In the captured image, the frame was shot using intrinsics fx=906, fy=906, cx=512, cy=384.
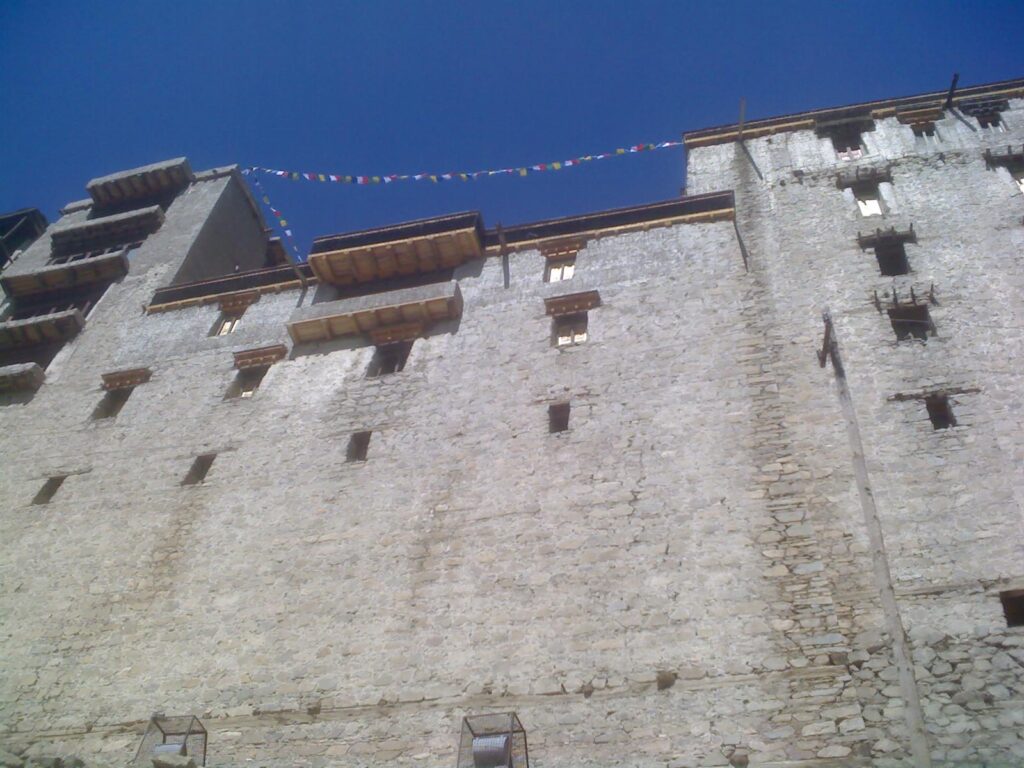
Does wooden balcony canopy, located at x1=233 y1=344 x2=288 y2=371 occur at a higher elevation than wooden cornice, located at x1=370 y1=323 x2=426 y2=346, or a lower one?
lower

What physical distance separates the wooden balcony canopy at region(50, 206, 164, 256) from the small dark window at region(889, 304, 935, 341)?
74.7 feet

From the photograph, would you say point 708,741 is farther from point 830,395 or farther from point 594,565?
point 830,395

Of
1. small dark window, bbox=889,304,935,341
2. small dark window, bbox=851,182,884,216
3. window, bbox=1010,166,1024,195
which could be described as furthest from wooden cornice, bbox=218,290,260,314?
window, bbox=1010,166,1024,195

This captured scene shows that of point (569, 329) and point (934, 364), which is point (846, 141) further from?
point (934, 364)

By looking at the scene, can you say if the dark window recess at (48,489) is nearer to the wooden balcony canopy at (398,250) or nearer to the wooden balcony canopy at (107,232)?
the wooden balcony canopy at (398,250)

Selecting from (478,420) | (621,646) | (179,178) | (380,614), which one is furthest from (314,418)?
(179,178)

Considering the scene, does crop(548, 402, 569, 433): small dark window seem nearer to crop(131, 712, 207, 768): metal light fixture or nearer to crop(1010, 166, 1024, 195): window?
crop(131, 712, 207, 768): metal light fixture

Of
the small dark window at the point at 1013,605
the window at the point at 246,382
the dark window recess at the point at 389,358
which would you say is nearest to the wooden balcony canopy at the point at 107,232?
the window at the point at 246,382

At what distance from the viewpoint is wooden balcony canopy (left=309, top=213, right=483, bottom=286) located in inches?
864

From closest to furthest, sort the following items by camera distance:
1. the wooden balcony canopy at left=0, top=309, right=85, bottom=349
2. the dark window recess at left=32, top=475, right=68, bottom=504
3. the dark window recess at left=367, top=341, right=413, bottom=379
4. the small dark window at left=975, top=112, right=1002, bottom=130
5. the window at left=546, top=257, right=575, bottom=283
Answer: the dark window recess at left=32, top=475, right=68, bottom=504, the dark window recess at left=367, top=341, right=413, bottom=379, the window at left=546, top=257, right=575, bottom=283, the small dark window at left=975, top=112, right=1002, bottom=130, the wooden balcony canopy at left=0, top=309, right=85, bottom=349

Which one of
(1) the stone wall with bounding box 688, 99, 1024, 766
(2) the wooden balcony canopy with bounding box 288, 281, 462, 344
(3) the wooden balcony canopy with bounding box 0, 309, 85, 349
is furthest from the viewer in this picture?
(3) the wooden balcony canopy with bounding box 0, 309, 85, 349

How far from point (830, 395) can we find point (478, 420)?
6289mm

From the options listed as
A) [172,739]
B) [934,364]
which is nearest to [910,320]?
[934,364]

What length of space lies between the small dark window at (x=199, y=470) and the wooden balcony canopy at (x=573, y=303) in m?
7.63
